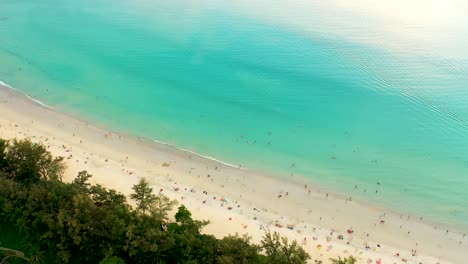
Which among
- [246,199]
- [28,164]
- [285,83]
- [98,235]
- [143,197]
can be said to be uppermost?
[285,83]

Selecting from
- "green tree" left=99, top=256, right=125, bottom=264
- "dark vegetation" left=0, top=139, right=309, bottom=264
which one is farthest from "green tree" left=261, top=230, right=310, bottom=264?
"green tree" left=99, top=256, right=125, bottom=264

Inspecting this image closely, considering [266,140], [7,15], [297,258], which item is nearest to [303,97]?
[266,140]

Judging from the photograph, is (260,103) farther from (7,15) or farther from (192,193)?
(7,15)

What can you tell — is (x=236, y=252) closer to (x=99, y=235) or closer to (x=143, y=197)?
(x=143, y=197)

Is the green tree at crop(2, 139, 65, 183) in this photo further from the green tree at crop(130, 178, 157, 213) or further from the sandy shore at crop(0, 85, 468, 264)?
the green tree at crop(130, 178, 157, 213)

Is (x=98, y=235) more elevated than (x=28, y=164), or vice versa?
(x=28, y=164)

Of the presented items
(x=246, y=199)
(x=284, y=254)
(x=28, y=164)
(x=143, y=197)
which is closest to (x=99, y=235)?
(x=143, y=197)
